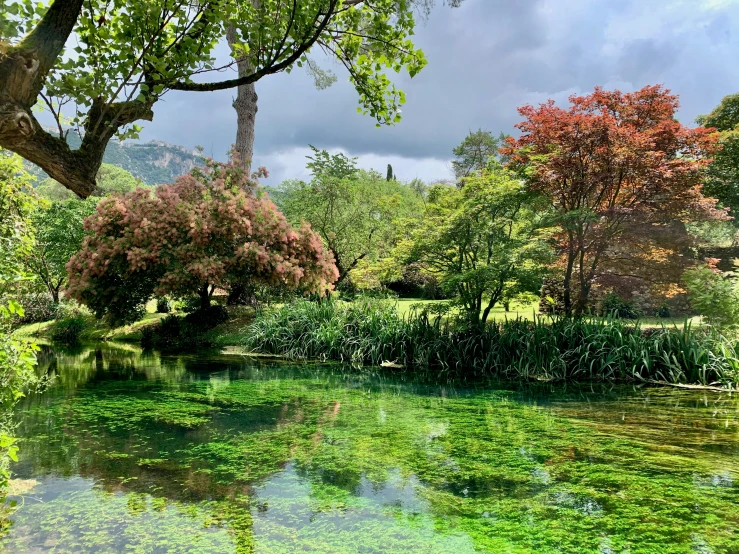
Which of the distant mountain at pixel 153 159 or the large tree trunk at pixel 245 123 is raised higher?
the distant mountain at pixel 153 159

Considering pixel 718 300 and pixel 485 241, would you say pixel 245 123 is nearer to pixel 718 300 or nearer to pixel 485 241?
pixel 485 241

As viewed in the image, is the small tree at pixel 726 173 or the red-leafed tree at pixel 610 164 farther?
the small tree at pixel 726 173

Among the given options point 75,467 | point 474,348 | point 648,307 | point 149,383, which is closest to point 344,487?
point 75,467

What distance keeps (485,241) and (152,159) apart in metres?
139

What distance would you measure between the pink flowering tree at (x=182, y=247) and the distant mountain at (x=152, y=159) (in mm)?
102172

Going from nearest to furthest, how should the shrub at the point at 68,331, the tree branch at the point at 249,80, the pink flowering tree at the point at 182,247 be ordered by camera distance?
the tree branch at the point at 249,80 < the pink flowering tree at the point at 182,247 < the shrub at the point at 68,331

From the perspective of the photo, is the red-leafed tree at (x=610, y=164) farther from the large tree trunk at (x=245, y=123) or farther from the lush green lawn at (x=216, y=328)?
the large tree trunk at (x=245, y=123)

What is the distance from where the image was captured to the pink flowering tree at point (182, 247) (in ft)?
36.6

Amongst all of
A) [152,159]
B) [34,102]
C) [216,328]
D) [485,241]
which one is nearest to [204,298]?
[216,328]

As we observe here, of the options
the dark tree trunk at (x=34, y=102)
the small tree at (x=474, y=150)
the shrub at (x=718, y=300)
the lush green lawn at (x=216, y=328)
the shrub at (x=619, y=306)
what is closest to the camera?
the dark tree trunk at (x=34, y=102)

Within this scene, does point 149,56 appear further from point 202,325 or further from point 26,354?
point 202,325

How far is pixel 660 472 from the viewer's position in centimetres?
370

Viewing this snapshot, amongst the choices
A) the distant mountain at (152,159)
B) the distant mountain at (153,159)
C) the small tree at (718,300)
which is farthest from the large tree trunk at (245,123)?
the distant mountain at (153,159)

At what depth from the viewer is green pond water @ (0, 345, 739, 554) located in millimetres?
2768
